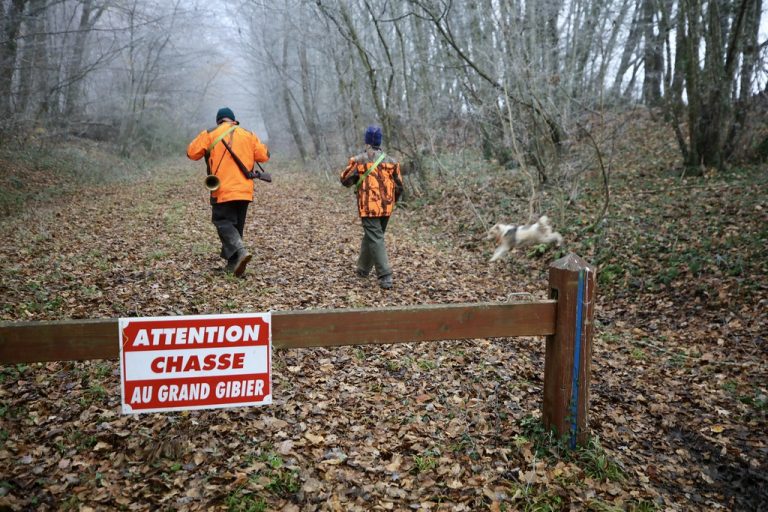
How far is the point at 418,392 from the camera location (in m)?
4.73

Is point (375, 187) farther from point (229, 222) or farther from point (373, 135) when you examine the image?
point (229, 222)

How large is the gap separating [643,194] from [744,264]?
14.3 ft

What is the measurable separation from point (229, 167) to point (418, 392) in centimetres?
415

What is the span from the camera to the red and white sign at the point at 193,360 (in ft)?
9.82

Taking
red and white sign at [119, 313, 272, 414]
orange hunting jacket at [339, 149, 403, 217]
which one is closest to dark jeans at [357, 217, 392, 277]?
orange hunting jacket at [339, 149, 403, 217]

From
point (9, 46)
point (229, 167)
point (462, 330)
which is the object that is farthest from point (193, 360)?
point (9, 46)

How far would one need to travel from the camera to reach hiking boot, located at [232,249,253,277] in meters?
7.12

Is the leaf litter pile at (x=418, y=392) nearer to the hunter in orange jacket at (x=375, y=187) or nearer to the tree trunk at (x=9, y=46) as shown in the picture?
the hunter in orange jacket at (x=375, y=187)

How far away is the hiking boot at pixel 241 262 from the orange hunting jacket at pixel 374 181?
171 centimetres

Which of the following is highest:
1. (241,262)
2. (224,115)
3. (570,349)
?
(224,115)

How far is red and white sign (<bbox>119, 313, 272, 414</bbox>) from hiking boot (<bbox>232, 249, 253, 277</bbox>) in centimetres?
414

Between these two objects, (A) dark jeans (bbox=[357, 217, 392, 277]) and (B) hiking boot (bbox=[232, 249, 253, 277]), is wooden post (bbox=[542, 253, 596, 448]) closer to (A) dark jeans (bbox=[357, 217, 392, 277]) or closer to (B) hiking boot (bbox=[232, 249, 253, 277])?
(A) dark jeans (bbox=[357, 217, 392, 277])

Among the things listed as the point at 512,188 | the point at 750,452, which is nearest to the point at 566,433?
the point at 750,452

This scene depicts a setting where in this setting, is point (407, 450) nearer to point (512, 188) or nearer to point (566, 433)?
point (566, 433)
